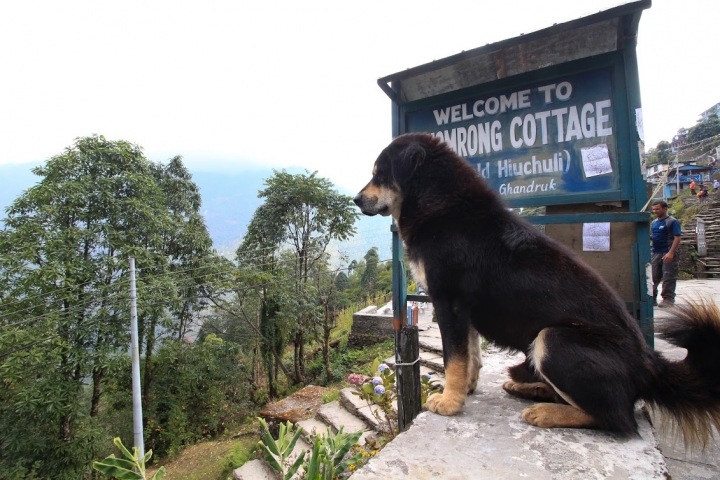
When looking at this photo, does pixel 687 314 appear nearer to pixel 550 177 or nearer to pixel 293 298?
pixel 550 177

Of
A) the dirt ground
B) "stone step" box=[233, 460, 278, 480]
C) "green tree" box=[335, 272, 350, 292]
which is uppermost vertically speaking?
"green tree" box=[335, 272, 350, 292]

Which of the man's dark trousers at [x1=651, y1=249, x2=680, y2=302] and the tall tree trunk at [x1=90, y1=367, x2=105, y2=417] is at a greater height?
the man's dark trousers at [x1=651, y1=249, x2=680, y2=302]

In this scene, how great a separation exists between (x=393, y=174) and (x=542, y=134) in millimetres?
1420

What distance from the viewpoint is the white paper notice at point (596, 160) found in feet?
9.00

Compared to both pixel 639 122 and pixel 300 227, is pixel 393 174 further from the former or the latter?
pixel 300 227

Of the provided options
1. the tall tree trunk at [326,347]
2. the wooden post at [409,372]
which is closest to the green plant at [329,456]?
the wooden post at [409,372]

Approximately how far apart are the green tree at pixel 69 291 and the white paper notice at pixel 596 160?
974 cm

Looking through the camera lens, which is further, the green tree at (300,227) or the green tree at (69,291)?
the green tree at (300,227)

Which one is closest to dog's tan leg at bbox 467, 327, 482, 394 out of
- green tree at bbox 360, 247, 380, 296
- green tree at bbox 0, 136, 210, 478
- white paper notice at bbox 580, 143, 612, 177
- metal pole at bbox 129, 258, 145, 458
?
white paper notice at bbox 580, 143, 612, 177

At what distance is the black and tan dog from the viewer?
5.62 ft

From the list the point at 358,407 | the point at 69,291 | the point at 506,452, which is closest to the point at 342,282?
the point at 69,291

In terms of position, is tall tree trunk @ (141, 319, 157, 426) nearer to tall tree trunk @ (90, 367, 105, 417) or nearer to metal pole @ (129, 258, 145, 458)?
tall tree trunk @ (90, 367, 105, 417)

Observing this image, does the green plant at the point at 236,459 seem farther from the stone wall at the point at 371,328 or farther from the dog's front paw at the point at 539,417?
the dog's front paw at the point at 539,417

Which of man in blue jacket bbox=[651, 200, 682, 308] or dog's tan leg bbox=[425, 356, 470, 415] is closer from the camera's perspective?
dog's tan leg bbox=[425, 356, 470, 415]
